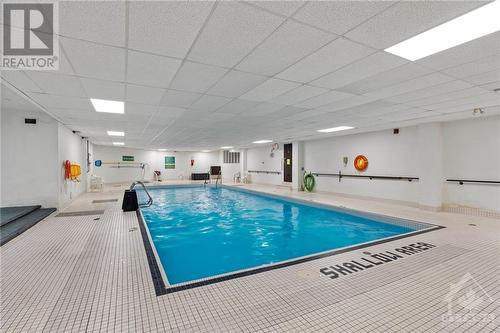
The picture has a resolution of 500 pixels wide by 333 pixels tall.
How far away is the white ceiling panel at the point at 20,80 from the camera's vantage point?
109 inches

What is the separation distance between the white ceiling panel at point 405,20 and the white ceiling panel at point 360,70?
308 millimetres

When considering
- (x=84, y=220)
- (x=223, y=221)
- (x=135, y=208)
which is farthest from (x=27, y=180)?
(x=223, y=221)

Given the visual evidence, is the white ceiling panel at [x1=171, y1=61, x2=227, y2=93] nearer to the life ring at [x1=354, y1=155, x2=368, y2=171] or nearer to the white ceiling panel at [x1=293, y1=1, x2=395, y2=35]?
the white ceiling panel at [x1=293, y1=1, x2=395, y2=35]

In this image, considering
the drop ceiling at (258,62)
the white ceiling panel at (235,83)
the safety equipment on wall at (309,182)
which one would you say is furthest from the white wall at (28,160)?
the safety equipment on wall at (309,182)

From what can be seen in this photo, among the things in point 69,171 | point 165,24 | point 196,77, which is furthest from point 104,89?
point 69,171

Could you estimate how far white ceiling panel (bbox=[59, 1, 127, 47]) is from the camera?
5.09 ft

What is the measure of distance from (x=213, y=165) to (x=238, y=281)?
54.3 ft

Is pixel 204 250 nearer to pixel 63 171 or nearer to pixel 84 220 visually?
pixel 84 220

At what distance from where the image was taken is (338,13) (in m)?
1.65

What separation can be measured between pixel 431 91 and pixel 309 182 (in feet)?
22.3

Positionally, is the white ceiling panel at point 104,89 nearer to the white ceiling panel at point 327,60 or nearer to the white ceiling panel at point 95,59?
the white ceiling panel at point 95,59

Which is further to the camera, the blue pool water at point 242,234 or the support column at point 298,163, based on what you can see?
the support column at point 298,163

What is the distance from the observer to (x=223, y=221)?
5516 millimetres

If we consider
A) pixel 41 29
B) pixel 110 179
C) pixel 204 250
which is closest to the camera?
pixel 41 29
